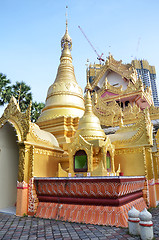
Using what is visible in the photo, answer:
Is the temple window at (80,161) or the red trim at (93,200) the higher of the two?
the temple window at (80,161)

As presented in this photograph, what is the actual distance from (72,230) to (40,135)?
13.1 feet

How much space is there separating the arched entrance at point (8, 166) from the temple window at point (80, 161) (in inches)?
120

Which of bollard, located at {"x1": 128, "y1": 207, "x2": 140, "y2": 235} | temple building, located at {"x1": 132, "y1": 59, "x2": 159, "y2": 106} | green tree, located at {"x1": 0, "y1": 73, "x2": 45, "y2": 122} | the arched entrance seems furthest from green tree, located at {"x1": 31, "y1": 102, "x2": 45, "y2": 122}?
temple building, located at {"x1": 132, "y1": 59, "x2": 159, "y2": 106}

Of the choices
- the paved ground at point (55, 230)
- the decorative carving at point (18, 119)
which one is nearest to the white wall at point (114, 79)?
the decorative carving at point (18, 119)

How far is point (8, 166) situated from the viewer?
26.7 feet

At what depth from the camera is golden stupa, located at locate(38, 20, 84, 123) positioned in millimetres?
11531

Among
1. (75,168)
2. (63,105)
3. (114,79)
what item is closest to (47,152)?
(75,168)

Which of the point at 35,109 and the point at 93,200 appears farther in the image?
the point at 35,109

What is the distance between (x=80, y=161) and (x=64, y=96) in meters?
5.96

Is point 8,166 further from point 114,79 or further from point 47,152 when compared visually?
point 114,79

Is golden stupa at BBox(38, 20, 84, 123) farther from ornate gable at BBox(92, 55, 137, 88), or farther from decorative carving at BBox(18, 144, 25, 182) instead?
ornate gable at BBox(92, 55, 137, 88)

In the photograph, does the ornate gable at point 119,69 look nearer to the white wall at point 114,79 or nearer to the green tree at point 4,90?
the white wall at point 114,79

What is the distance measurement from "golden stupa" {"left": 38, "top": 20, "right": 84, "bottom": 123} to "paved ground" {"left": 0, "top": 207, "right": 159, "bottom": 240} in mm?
6454

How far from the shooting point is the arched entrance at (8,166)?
25.2 ft
